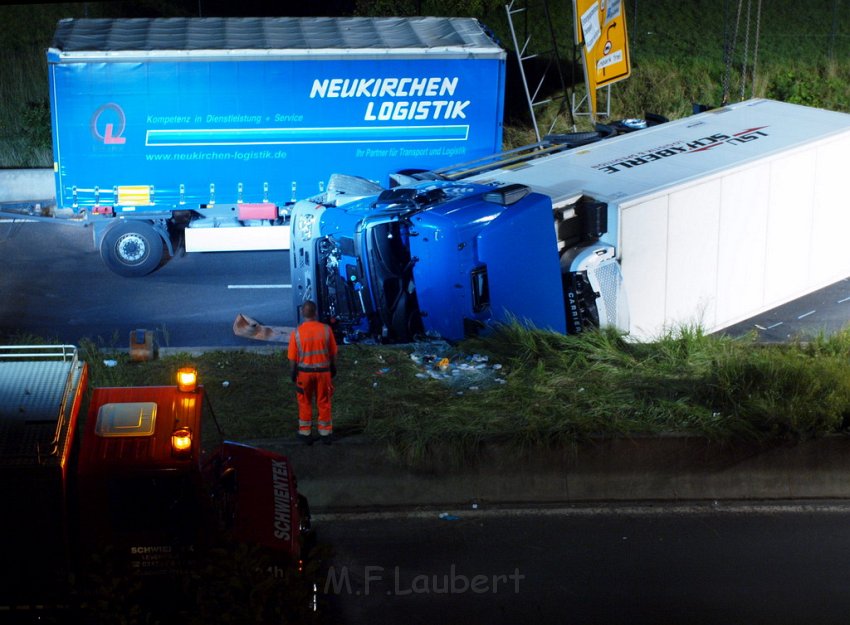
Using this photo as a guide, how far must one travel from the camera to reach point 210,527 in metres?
6.35

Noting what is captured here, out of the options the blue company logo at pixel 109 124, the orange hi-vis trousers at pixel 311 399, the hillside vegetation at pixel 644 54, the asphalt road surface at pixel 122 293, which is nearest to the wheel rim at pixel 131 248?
the asphalt road surface at pixel 122 293

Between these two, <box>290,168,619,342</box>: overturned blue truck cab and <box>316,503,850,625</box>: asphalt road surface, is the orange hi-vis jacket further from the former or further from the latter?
<box>290,168,619,342</box>: overturned blue truck cab

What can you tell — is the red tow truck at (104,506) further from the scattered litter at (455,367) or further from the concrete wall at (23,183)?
the concrete wall at (23,183)

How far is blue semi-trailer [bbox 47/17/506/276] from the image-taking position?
1692cm

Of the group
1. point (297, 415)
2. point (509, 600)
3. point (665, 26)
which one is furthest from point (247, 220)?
point (665, 26)

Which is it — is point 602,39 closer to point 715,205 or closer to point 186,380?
point 715,205

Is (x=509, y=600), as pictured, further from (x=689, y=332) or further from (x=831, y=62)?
(x=831, y=62)

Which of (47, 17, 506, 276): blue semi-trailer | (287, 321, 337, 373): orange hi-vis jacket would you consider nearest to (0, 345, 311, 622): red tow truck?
(287, 321, 337, 373): orange hi-vis jacket

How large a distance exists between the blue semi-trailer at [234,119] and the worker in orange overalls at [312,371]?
26.6 ft

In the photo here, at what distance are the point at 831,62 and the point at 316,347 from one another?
20824mm

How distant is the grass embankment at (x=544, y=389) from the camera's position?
969cm

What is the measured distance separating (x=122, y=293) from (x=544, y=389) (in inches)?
311

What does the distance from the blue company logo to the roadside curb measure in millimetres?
8819

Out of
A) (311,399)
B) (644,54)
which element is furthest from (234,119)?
(644,54)
